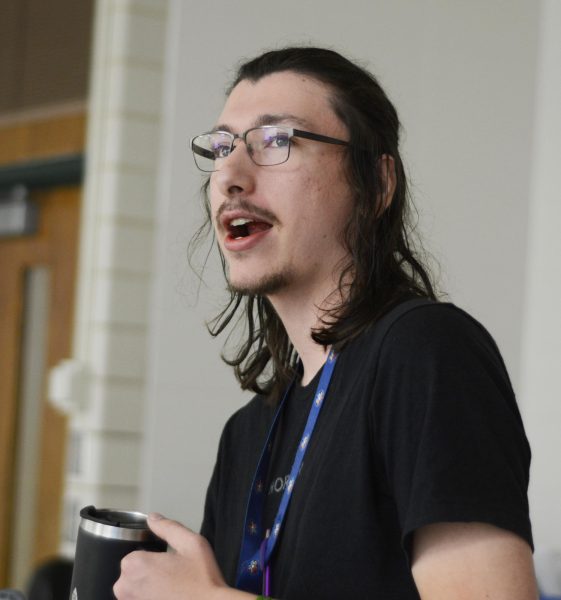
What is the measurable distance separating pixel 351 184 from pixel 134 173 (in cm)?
212

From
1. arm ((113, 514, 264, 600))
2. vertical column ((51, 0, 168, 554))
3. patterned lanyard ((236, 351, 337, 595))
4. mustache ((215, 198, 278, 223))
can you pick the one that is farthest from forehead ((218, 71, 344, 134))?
vertical column ((51, 0, 168, 554))

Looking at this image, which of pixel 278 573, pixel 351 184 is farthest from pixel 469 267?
pixel 278 573

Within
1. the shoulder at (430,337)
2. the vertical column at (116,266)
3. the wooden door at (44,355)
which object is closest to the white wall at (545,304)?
the vertical column at (116,266)

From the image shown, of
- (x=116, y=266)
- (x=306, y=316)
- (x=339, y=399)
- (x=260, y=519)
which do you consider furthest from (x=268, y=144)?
(x=116, y=266)

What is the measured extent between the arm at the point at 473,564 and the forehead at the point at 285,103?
24.5 inches

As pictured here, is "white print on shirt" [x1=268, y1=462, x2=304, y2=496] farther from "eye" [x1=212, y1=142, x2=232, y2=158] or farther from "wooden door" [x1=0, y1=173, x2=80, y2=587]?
"wooden door" [x1=0, y1=173, x2=80, y2=587]

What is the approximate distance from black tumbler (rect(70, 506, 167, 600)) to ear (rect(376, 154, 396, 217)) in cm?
58

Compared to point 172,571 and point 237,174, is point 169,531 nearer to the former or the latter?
point 172,571

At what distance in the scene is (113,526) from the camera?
38.0 inches

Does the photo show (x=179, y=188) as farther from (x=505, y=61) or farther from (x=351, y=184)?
(x=351, y=184)

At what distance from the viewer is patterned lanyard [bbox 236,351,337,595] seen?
1094mm

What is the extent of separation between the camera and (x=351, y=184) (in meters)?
1.32

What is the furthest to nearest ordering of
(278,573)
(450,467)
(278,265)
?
(278,265) → (278,573) → (450,467)

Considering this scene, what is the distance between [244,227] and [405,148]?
1.88m
